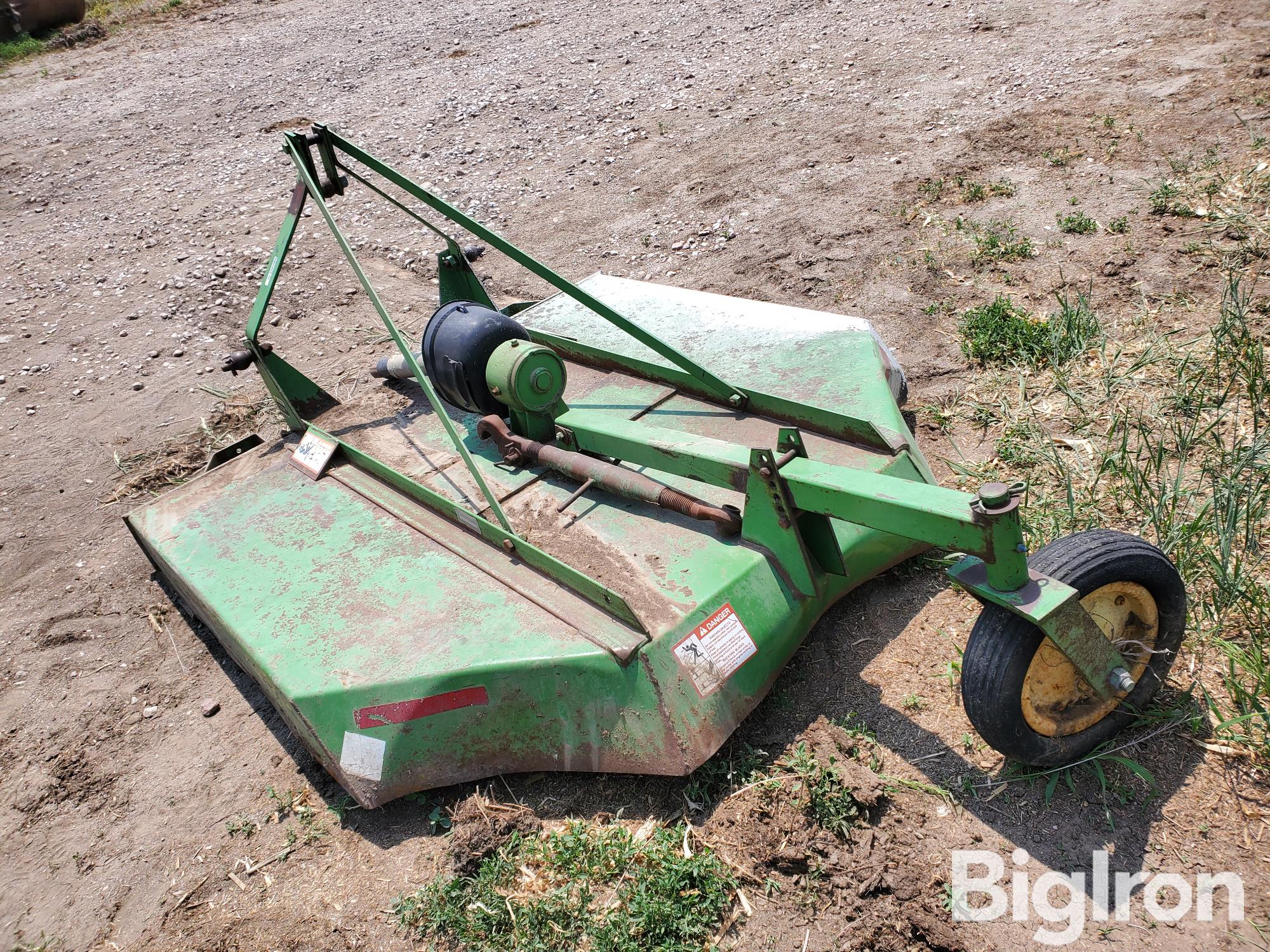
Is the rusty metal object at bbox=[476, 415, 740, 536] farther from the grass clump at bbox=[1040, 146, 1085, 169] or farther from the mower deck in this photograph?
the grass clump at bbox=[1040, 146, 1085, 169]

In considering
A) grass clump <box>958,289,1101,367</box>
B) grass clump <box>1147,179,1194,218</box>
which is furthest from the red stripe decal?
grass clump <box>1147,179,1194,218</box>

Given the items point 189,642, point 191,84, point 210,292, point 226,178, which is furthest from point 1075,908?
point 191,84

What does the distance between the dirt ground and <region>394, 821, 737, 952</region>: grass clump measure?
0.08 meters

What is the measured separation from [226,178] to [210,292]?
248cm

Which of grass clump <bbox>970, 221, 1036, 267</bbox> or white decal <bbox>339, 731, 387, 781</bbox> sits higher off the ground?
white decal <bbox>339, 731, 387, 781</bbox>

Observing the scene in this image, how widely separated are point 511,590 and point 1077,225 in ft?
13.0

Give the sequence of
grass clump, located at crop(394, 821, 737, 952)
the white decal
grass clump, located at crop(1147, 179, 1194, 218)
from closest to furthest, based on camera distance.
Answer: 1. grass clump, located at crop(394, 821, 737, 952)
2. the white decal
3. grass clump, located at crop(1147, 179, 1194, 218)

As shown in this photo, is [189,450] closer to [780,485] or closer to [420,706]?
[420,706]

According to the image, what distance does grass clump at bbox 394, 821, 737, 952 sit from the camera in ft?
7.79

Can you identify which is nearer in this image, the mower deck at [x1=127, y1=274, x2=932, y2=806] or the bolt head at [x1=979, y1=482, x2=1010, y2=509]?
the bolt head at [x1=979, y1=482, x2=1010, y2=509]

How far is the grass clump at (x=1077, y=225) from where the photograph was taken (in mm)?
5035

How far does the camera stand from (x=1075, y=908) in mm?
2258

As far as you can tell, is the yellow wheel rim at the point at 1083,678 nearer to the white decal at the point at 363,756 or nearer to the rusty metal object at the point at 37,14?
the white decal at the point at 363,756

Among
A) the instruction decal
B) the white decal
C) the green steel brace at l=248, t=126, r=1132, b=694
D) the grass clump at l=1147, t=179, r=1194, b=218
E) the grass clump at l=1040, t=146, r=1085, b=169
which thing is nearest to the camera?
the green steel brace at l=248, t=126, r=1132, b=694
